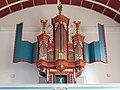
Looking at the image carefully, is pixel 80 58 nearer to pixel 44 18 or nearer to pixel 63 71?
pixel 63 71

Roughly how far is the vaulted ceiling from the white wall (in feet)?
0.59

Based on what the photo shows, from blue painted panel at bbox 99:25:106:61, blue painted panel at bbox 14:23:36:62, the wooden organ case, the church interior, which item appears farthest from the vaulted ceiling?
the wooden organ case

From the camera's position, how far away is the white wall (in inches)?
411

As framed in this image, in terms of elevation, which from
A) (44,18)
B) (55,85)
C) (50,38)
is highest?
(44,18)

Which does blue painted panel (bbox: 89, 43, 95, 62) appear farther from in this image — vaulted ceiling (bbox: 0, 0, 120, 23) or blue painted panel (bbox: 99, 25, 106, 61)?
vaulted ceiling (bbox: 0, 0, 120, 23)

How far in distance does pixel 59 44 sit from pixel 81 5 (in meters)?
2.63

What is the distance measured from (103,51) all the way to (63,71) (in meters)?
1.72

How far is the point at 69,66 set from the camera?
9.58 meters

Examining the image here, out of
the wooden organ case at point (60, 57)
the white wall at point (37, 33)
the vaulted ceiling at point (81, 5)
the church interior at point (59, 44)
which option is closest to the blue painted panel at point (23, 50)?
the church interior at point (59, 44)

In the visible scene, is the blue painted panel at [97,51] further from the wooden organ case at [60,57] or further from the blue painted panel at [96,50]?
the wooden organ case at [60,57]

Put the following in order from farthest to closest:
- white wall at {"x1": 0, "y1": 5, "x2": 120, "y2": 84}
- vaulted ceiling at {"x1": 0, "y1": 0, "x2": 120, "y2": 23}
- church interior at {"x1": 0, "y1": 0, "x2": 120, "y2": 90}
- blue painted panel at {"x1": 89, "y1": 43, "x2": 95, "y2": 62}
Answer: vaulted ceiling at {"x1": 0, "y1": 0, "x2": 120, "y2": 23} < white wall at {"x1": 0, "y1": 5, "x2": 120, "y2": 84} < blue painted panel at {"x1": 89, "y1": 43, "x2": 95, "y2": 62} < church interior at {"x1": 0, "y1": 0, "x2": 120, "y2": 90}

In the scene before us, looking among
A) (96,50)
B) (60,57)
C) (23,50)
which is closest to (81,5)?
(96,50)

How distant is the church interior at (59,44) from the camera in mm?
9617

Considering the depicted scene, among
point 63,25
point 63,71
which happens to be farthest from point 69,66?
point 63,25
